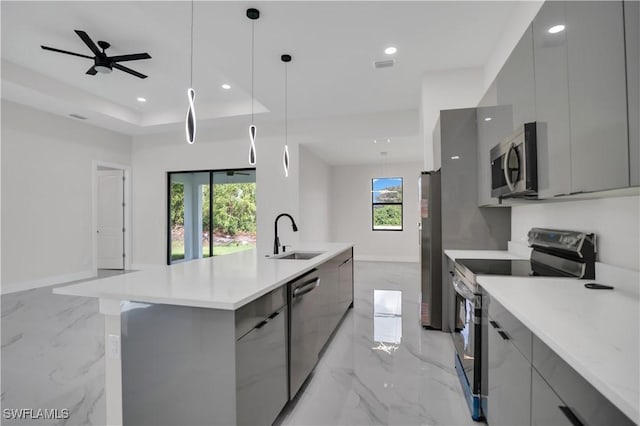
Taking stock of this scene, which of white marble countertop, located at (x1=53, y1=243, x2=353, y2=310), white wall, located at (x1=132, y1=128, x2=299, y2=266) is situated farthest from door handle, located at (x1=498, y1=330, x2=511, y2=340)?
white wall, located at (x1=132, y1=128, x2=299, y2=266)

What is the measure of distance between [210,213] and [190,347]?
5677 millimetres

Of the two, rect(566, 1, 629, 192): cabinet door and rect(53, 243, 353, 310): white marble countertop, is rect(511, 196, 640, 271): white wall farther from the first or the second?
rect(53, 243, 353, 310): white marble countertop

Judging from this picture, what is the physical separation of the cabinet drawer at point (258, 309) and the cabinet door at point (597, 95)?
4.87ft

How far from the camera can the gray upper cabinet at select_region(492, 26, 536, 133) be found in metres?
1.63

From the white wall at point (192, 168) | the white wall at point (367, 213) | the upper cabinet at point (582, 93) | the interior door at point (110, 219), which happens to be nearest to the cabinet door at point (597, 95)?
the upper cabinet at point (582, 93)

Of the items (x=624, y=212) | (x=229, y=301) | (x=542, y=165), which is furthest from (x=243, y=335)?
(x=624, y=212)

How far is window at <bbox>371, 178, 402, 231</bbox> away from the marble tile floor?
433 centimetres

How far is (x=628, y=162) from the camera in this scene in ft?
3.06

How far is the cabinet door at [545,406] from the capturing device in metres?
0.83

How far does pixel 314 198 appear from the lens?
22.2 feet

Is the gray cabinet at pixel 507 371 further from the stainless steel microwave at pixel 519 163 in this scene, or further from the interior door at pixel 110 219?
the interior door at pixel 110 219

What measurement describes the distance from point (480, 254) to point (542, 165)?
4.36ft

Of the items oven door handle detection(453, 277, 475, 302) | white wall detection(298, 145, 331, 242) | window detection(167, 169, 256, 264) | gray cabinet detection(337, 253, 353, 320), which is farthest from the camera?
window detection(167, 169, 256, 264)

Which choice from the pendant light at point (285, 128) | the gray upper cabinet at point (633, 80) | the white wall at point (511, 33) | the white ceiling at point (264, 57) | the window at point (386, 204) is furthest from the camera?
the window at point (386, 204)
